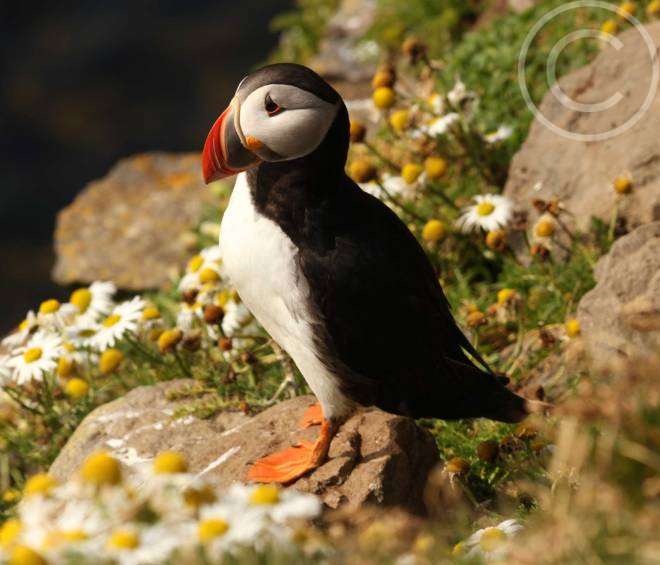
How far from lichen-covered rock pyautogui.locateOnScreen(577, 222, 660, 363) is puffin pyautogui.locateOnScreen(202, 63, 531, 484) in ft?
1.50

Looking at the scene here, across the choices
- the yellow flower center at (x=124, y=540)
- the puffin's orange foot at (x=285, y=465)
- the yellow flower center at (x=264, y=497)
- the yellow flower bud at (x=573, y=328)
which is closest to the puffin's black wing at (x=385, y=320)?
the puffin's orange foot at (x=285, y=465)

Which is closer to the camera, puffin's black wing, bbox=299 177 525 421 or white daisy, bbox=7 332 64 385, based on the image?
puffin's black wing, bbox=299 177 525 421

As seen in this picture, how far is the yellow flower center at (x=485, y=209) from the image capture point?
483cm

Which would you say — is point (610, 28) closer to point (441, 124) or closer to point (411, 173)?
point (441, 124)

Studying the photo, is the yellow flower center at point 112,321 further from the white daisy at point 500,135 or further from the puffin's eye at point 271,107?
the white daisy at point 500,135

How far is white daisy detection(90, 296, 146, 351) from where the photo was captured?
4492 millimetres

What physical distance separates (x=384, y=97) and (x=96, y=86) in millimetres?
8020

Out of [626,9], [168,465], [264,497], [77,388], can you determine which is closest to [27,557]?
[168,465]

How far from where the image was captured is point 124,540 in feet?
6.81

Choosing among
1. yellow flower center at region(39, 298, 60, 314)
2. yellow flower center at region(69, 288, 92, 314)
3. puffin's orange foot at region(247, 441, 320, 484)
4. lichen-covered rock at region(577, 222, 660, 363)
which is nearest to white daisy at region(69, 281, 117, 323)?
yellow flower center at region(69, 288, 92, 314)

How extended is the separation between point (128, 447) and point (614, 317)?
1805 millimetres

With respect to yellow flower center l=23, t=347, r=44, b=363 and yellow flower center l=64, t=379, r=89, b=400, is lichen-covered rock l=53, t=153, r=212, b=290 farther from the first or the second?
yellow flower center l=23, t=347, r=44, b=363

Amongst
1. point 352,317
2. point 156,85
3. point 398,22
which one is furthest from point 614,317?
point 156,85

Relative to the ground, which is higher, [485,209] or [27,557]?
[485,209]
